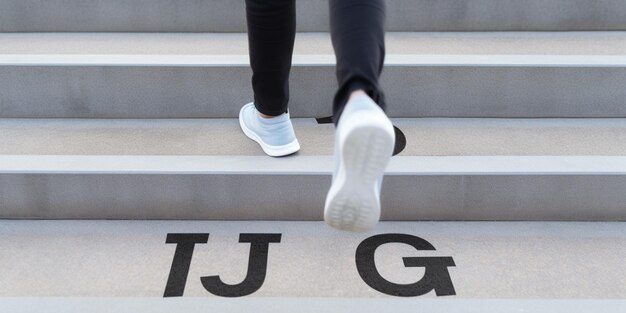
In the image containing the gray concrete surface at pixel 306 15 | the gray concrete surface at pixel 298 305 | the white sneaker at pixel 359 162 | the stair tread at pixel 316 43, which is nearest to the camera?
the white sneaker at pixel 359 162

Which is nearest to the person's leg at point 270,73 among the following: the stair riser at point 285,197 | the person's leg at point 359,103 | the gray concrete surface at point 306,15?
the stair riser at point 285,197

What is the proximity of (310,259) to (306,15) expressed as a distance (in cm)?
86

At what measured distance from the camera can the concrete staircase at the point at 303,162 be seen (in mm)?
1141

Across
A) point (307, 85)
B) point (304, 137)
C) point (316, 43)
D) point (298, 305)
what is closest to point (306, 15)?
point (316, 43)

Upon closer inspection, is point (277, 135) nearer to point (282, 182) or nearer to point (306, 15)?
point (282, 182)

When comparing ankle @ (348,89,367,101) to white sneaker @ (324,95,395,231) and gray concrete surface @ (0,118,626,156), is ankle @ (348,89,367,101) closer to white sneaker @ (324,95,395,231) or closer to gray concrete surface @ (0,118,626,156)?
white sneaker @ (324,95,395,231)

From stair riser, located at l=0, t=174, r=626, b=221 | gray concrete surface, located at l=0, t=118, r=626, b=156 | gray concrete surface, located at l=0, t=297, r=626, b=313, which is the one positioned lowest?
gray concrete surface, located at l=0, t=297, r=626, b=313

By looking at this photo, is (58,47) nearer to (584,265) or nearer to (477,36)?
(477,36)

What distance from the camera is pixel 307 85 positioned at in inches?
58.9

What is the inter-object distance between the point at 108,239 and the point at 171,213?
143 millimetres

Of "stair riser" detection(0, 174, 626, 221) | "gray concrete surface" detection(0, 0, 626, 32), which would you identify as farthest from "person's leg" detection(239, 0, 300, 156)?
"gray concrete surface" detection(0, 0, 626, 32)

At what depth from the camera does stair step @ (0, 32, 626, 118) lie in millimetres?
1483

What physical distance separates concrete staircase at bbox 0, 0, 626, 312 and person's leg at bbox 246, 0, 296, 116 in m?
0.15

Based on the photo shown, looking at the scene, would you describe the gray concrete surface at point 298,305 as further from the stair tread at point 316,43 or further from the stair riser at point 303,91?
the stair tread at point 316,43
